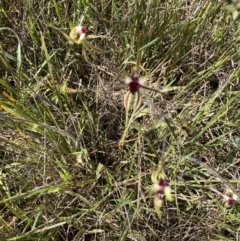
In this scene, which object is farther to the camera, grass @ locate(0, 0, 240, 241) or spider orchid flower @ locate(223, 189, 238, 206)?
grass @ locate(0, 0, 240, 241)

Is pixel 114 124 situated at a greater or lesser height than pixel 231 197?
greater

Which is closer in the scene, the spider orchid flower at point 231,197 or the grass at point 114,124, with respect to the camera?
the spider orchid flower at point 231,197

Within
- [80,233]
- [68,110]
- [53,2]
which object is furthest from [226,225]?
[53,2]

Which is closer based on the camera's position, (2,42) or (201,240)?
(201,240)

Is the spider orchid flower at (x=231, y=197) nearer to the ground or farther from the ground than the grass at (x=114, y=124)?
nearer to the ground

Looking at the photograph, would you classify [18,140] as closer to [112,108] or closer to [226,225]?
[112,108]

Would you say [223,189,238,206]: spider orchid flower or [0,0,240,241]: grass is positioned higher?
[0,0,240,241]: grass

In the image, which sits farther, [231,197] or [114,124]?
[114,124]

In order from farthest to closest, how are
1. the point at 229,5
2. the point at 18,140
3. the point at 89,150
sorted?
1. the point at 89,150
2. the point at 18,140
3. the point at 229,5
